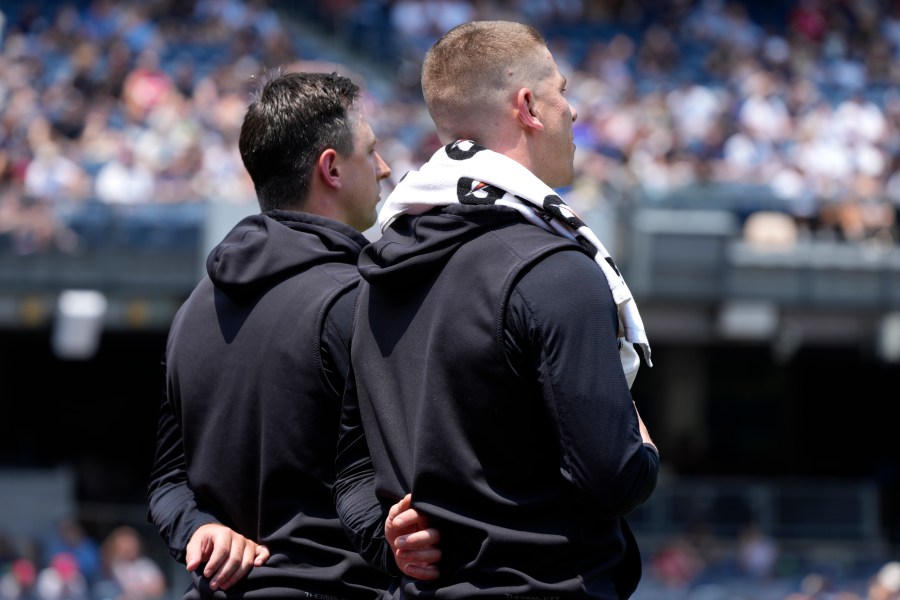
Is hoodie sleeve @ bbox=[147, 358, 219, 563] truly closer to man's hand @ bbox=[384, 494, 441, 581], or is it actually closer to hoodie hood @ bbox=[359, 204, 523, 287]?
man's hand @ bbox=[384, 494, 441, 581]

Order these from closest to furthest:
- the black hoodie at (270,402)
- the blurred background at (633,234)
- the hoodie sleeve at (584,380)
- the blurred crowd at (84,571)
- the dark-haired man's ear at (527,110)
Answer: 1. the hoodie sleeve at (584,380)
2. the dark-haired man's ear at (527,110)
3. the black hoodie at (270,402)
4. the blurred crowd at (84,571)
5. the blurred background at (633,234)

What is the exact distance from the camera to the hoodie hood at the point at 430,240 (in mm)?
2375

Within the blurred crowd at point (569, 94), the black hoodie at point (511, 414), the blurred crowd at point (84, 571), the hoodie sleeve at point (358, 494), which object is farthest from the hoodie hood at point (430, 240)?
the blurred crowd at point (569, 94)

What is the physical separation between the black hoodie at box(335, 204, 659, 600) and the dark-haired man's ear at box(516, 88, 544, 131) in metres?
0.19

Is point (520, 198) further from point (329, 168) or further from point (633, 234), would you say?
point (633, 234)

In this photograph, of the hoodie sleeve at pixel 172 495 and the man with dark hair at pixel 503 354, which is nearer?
the man with dark hair at pixel 503 354

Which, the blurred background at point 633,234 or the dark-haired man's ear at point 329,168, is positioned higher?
the dark-haired man's ear at point 329,168

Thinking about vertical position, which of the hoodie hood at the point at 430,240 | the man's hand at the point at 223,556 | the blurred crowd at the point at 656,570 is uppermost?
the hoodie hood at the point at 430,240

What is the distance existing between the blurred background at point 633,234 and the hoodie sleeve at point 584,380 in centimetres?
771

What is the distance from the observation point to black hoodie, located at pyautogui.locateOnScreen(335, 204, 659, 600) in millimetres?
2225

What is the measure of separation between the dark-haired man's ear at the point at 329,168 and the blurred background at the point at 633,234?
7.40m

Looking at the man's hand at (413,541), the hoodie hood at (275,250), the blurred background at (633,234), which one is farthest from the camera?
the blurred background at (633,234)

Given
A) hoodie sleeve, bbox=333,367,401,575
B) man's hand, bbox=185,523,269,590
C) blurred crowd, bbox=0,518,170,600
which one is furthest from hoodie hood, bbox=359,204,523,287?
blurred crowd, bbox=0,518,170,600

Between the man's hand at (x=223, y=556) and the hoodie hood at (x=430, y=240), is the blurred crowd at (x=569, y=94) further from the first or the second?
the hoodie hood at (x=430, y=240)
